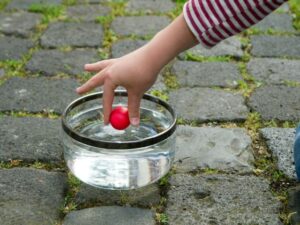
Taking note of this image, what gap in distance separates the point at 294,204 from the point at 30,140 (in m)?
0.81

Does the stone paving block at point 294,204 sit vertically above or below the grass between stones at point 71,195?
above

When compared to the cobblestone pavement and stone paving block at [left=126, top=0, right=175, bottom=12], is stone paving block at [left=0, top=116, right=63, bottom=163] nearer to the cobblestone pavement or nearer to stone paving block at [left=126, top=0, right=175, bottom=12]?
the cobblestone pavement

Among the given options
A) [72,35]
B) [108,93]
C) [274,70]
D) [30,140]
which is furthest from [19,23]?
[108,93]

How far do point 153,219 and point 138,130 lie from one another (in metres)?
0.40

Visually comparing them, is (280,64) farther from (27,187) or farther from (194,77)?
(27,187)

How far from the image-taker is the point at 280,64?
231 centimetres

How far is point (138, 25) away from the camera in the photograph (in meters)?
2.69

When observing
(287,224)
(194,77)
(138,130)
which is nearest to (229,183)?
(287,224)

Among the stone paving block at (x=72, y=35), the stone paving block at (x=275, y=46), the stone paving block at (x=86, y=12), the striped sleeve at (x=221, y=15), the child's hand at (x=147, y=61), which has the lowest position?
the stone paving block at (x=72, y=35)

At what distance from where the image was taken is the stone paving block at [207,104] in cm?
191

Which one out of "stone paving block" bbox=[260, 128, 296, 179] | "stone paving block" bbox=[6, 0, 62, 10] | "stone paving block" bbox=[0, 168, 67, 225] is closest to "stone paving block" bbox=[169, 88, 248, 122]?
"stone paving block" bbox=[260, 128, 296, 179]

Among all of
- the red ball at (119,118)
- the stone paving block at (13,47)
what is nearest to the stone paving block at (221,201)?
the red ball at (119,118)

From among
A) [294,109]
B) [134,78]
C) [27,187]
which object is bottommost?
[27,187]

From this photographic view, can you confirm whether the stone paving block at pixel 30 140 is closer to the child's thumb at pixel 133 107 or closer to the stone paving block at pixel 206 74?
the child's thumb at pixel 133 107
